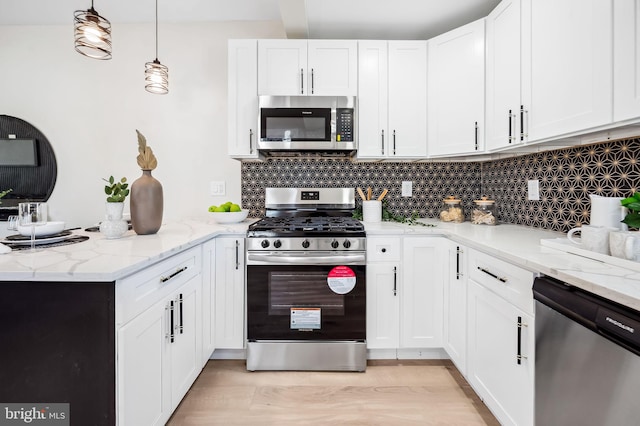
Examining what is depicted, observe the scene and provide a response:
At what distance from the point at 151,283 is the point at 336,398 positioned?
124 centimetres

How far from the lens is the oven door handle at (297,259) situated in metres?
2.10

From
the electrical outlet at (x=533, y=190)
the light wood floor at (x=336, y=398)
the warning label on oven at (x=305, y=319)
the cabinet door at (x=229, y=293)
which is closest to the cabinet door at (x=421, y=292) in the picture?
the light wood floor at (x=336, y=398)

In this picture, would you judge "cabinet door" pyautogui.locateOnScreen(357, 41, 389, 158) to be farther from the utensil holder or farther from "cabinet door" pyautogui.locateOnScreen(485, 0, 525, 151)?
"cabinet door" pyautogui.locateOnScreen(485, 0, 525, 151)

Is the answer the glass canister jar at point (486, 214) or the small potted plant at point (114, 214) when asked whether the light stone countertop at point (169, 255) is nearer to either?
the small potted plant at point (114, 214)

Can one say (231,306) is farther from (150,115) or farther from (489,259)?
(150,115)

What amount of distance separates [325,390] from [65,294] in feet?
4.84

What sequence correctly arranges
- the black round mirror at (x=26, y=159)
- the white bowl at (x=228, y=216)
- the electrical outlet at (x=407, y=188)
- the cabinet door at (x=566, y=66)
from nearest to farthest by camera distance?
the cabinet door at (x=566, y=66), the white bowl at (x=228, y=216), the electrical outlet at (x=407, y=188), the black round mirror at (x=26, y=159)

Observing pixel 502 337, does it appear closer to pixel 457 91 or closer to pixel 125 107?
pixel 457 91

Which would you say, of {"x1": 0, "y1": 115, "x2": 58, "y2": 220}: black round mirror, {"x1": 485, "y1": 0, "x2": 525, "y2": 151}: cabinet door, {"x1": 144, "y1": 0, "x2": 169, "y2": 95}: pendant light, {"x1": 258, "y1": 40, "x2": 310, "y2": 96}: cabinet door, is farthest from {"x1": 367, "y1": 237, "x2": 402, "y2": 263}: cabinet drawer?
{"x1": 0, "y1": 115, "x2": 58, "y2": 220}: black round mirror

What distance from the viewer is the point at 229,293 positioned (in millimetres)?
2201

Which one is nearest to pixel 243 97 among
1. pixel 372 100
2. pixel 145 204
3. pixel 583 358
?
pixel 372 100

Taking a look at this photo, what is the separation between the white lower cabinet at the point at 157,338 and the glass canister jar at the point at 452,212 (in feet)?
6.27

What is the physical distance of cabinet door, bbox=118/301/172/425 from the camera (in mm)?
1145

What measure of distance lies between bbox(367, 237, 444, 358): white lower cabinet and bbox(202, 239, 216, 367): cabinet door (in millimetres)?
1051
